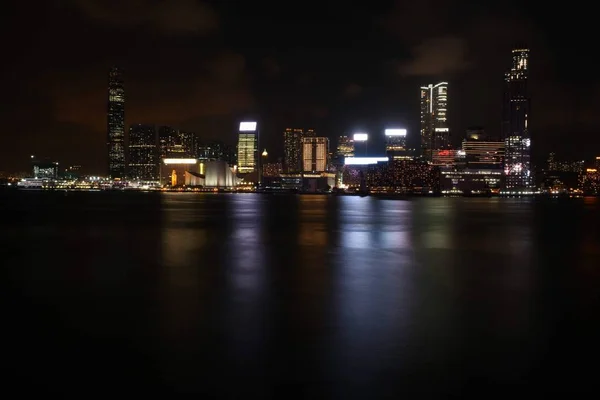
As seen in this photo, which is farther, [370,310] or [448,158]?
[448,158]

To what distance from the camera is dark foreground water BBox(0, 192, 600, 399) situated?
7816 mm

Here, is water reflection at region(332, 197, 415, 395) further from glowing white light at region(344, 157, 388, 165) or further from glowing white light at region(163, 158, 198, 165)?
glowing white light at region(344, 157, 388, 165)

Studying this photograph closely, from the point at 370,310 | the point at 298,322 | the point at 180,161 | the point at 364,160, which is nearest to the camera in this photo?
the point at 298,322

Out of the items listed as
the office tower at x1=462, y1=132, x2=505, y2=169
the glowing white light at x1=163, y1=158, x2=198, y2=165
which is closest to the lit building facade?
the office tower at x1=462, y1=132, x2=505, y2=169

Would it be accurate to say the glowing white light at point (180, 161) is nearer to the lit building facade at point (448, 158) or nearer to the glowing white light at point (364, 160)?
the glowing white light at point (364, 160)

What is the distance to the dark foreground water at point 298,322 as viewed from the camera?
782cm

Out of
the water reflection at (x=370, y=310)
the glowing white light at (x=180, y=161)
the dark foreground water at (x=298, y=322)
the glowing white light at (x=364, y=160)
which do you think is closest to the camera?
the dark foreground water at (x=298, y=322)

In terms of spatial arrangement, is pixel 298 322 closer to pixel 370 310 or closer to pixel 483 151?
pixel 370 310

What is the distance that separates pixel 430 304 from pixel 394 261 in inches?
305

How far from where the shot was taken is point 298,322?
11.1 meters

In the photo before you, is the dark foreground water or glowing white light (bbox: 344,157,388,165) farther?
glowing white light (bbox: 344,157,388,165)

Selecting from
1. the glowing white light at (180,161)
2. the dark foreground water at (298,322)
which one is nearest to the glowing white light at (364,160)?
the glowing white light at (180,161)

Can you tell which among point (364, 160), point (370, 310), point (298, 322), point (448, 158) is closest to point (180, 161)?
point (364, 160)

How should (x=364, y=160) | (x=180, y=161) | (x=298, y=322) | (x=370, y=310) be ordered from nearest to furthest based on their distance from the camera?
1. (x=298, y=322)
2. (x=370, y=310)
3. (x=180, y=161)
4. (x=364, y=160)
